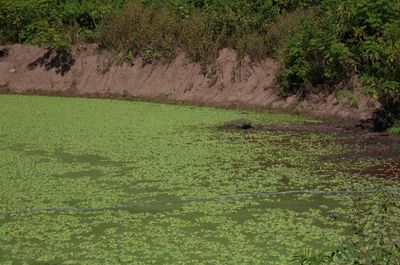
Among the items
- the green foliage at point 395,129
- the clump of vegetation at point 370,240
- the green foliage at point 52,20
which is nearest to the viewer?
the clump of vegetation at point 370,240

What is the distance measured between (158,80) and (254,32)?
2.55 metres

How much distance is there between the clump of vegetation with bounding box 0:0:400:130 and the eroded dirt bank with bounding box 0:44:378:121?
0.29 metres

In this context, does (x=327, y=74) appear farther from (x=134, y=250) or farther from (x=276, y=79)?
(x=134, y=250)

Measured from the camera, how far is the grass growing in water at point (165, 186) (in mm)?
5508

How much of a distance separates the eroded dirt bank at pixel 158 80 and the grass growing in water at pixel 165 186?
1.19m

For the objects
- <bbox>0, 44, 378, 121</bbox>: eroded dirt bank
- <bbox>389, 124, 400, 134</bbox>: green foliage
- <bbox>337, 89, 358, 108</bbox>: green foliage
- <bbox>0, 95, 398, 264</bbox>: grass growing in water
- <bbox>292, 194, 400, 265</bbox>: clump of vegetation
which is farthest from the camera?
<bbox>0, 44, 378, 121</bbox>: eroded dirt bank

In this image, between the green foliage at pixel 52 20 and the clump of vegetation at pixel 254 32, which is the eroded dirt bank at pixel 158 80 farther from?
the green foliage at pixel 52 20

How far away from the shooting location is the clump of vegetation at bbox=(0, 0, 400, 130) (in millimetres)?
11258

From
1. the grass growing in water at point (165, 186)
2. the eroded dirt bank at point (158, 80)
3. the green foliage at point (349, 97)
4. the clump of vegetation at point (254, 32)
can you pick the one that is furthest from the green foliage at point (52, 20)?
the green foliage at point (349, 97)

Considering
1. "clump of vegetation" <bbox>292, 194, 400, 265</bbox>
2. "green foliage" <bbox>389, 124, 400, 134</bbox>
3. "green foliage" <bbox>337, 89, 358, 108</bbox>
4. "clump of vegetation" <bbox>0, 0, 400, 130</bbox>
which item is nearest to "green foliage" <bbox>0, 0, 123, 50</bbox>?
"clump of vegetation" <bbox>0, 0, 400, 130</bbox>

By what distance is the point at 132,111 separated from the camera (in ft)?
43.8

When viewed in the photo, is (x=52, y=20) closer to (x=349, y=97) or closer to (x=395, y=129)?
(x=349, y=97)

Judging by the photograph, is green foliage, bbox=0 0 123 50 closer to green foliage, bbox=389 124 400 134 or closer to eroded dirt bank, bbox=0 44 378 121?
eroded dirt bank, bbox=0 44 378 121

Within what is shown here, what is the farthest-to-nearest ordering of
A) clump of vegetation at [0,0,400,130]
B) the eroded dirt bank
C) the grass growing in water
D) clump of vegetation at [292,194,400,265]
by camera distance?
the eroded dirt bank
clump of vegetation at [0,0,400,130]
the grass growing in water
clump of vegetation at [292,194,400,265]
